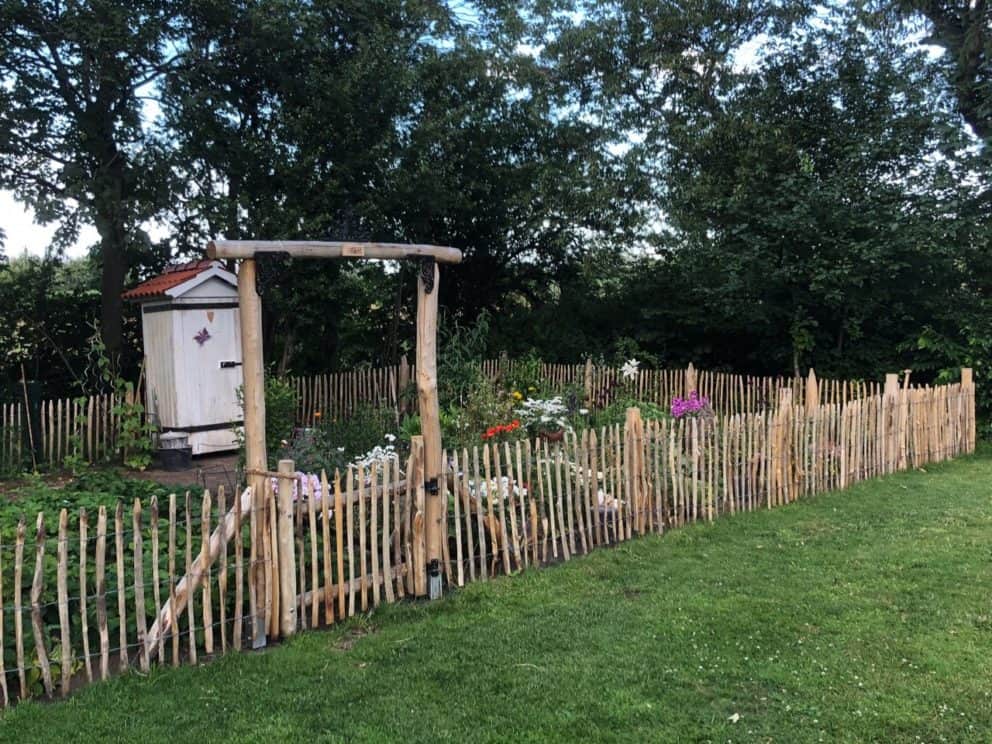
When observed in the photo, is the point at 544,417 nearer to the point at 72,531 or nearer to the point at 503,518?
the point at 503,518

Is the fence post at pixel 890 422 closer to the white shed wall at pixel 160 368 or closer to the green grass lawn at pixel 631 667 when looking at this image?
the green grass lawn at pixel 631 667

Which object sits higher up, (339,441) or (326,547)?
(339,441)

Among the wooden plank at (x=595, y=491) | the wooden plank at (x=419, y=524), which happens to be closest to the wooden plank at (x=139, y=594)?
the wooden plank at (x=419, y=524)

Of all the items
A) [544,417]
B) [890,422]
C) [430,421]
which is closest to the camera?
[430,421]

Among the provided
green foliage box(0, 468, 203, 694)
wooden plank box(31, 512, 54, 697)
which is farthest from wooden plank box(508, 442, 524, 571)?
wooden plank box(31, 512, 54, 697)

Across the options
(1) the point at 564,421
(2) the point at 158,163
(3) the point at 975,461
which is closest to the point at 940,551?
(1) the point at 564,421

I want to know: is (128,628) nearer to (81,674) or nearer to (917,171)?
(81,674)

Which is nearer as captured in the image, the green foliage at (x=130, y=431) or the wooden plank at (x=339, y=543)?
the wooden plank at (x=339, y=543)

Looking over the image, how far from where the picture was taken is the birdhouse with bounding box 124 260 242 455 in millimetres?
9438

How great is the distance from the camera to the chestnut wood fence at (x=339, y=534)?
3809 millimetres

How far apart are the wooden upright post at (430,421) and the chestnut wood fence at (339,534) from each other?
0.07m

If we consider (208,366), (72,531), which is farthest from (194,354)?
(72,531)

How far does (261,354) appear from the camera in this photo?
4.62 meters

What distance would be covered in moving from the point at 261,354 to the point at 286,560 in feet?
3.93
